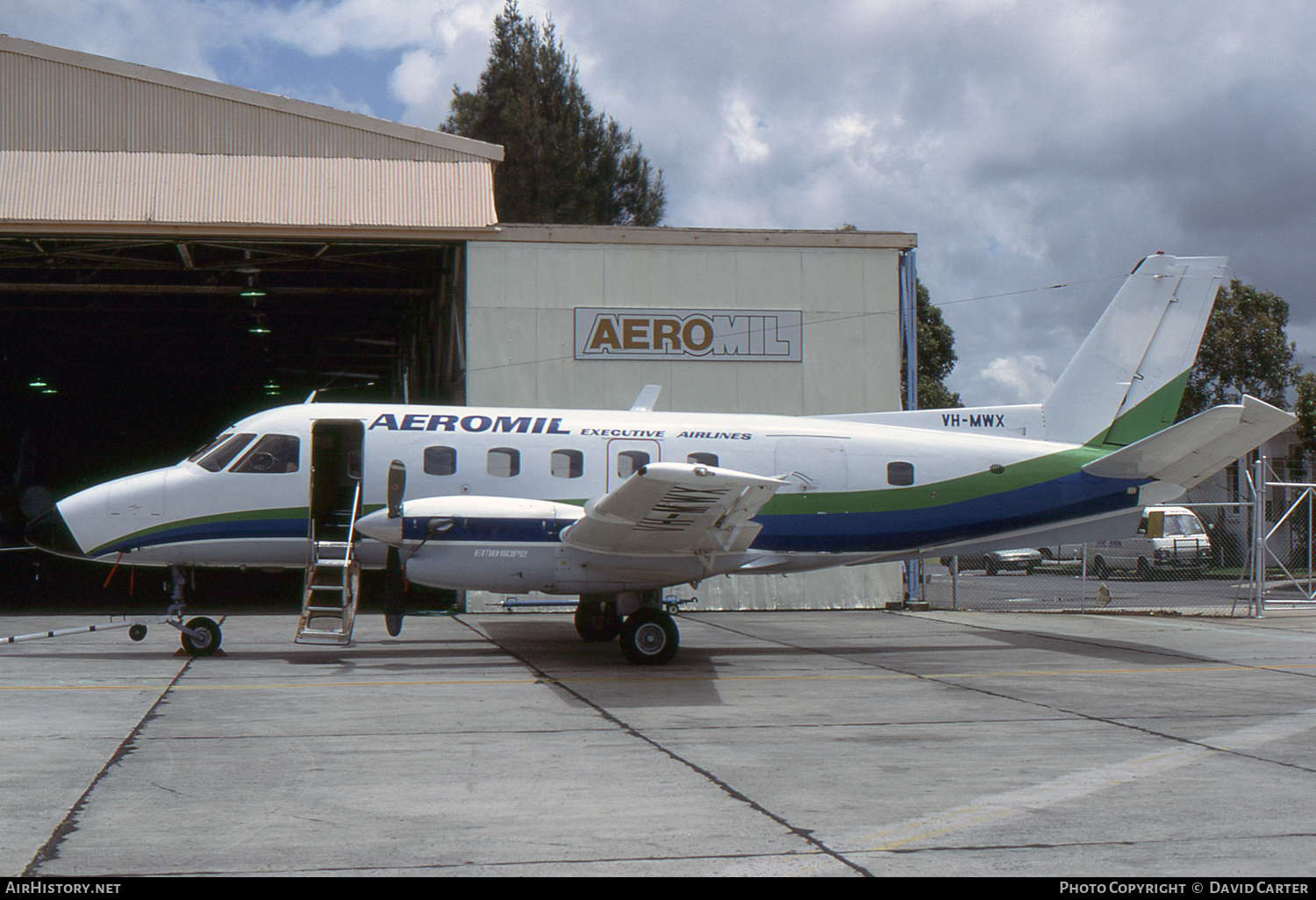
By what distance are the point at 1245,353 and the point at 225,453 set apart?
36.5 meters

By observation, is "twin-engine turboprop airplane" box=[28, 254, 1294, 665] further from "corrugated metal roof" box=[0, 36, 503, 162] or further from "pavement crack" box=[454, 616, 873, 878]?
"corrugated metal roof" box=[0, 36, 503, 162]

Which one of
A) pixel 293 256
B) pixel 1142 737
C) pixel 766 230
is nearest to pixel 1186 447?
pixel 1142 737

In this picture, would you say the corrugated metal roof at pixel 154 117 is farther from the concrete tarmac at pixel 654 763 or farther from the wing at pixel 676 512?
the wing at pixel 676 512

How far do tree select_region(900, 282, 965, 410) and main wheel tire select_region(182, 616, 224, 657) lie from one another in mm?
43963

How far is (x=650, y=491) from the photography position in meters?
10.7

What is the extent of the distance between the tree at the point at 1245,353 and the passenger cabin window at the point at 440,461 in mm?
33031

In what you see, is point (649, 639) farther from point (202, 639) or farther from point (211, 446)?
point (211, 446)

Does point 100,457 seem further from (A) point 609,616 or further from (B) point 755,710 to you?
(B) point 755,710

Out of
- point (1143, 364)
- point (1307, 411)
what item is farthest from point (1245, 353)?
point (1143, 364)

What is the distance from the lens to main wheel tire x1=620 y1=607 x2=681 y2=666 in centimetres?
1230

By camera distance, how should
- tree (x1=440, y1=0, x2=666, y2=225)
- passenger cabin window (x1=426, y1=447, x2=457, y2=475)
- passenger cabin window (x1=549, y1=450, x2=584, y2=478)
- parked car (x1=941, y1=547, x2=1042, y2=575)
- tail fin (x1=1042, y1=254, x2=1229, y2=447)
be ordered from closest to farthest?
passenger cabin window (x1=426, y1=447, x2=457, y2=475) → passenger cabin window (x1=549, y1=450, x2=584, y2=478) → tail fin (x1=1042, y1=254, x2=1229, y2=447) → parked car (x1=941, y1=547, x2=1042, y2=575) → tree (x1=440, y1=0, x2=666, y2=225)

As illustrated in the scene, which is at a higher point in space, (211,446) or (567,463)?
(211,446)

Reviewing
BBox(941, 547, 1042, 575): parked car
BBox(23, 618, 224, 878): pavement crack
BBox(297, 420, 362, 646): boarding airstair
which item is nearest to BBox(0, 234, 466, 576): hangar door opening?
BBox(297, 420, 362, 646): boarding airstair

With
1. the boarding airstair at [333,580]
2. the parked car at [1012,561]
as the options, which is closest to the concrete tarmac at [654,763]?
the boarding airstair at [333,580]
